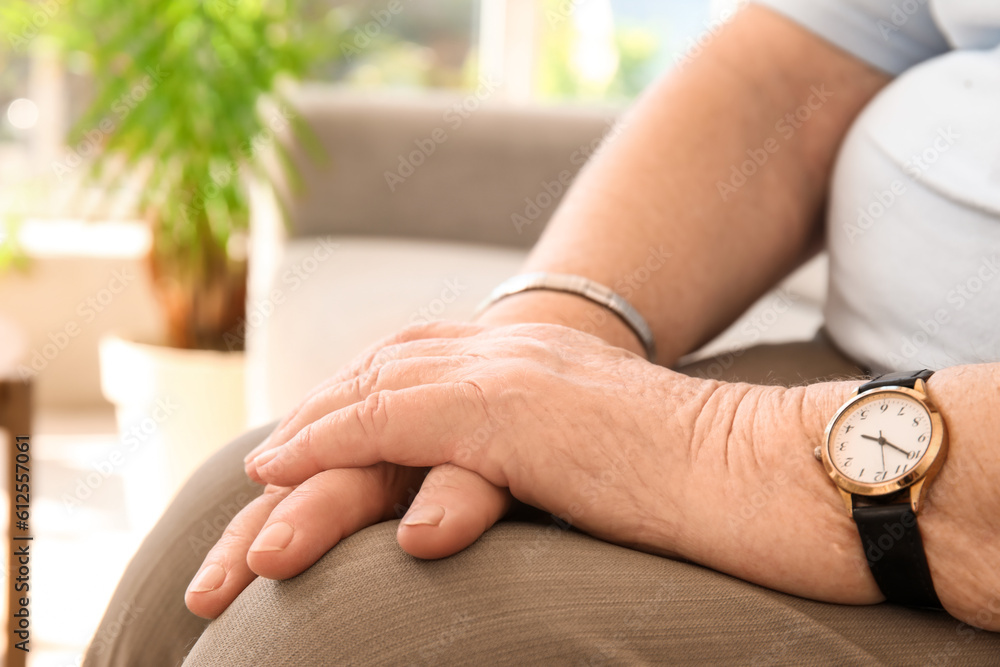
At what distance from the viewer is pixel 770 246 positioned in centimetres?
73

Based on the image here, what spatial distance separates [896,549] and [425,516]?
219mm

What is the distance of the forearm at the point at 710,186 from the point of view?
0.67 m

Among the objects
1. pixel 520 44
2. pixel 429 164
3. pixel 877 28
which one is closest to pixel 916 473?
pixel 877 28

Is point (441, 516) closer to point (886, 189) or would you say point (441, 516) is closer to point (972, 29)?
point (886, 189)

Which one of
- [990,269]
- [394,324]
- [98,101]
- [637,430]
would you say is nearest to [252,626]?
[637,430]

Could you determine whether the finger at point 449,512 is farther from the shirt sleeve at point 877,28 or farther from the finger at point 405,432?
the shirt sleeve at point 877,28

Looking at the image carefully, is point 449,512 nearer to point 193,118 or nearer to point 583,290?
point 583,290

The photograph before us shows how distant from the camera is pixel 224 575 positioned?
438 mm

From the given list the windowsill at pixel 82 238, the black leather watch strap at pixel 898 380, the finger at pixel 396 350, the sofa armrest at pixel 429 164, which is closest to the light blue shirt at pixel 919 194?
the black leather watch strap at pixel 898 380

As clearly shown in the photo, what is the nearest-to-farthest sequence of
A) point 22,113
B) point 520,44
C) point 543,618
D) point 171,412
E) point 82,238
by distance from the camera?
point 543,618 < point 171,412 < point 82,238 < point 22,113 < point 520,44

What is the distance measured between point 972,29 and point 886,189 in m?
0.13

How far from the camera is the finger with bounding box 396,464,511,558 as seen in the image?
40 cm

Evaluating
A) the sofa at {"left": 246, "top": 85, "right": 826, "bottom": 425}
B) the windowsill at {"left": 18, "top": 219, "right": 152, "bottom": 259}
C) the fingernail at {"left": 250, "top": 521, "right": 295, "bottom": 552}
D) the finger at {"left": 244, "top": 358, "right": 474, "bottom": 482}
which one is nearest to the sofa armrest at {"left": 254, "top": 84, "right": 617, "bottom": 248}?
the sofa at {"left": 246, "top": 85, "right": 826, "bottom": 425}

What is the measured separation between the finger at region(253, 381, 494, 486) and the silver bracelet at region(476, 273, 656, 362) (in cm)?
19
